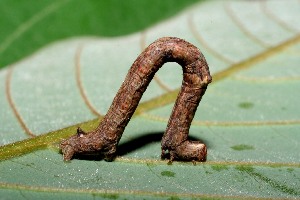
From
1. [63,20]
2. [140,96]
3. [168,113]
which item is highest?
[63,20]

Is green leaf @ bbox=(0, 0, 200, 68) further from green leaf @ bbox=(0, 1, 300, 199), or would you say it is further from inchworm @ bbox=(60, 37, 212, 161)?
inchworm @ bbox=(60, 37, 212, 161)

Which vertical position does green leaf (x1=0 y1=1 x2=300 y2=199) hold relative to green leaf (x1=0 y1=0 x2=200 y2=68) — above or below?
below

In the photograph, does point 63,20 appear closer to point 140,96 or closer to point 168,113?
point 168,113

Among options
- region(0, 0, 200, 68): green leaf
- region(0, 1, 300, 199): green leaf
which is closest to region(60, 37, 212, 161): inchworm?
region(0, 1, 300, 199): green leaf

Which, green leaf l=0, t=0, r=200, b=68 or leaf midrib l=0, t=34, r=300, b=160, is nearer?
leaf midrib l=0, t=34, r=300, b=160

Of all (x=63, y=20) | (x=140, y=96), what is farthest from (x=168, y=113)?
(x=63, y=20)

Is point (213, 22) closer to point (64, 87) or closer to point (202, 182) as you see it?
point (64, 87)
